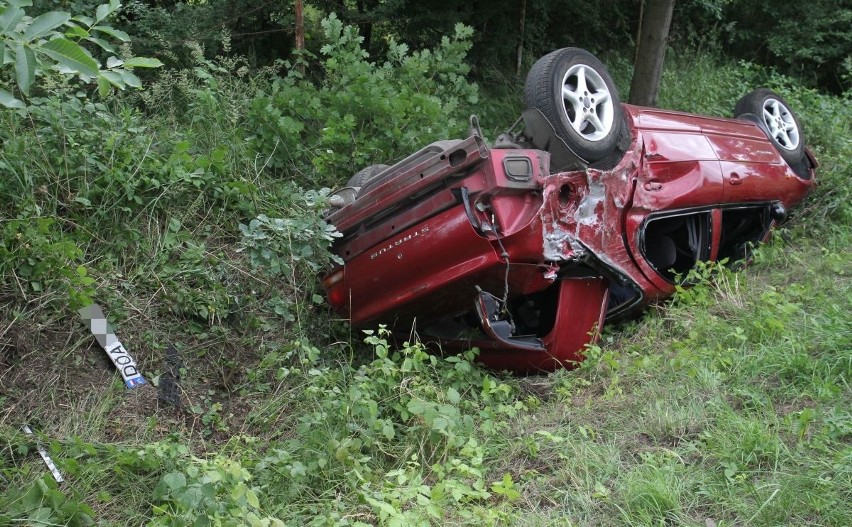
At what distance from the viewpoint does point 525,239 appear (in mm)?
4320

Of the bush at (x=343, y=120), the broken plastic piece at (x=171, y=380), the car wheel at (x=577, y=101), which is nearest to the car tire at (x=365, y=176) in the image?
the bush at (x=343, y=120)

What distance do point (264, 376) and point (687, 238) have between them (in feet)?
10.2

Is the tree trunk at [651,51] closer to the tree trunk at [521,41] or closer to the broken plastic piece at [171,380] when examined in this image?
the tree trunk at [521,41]

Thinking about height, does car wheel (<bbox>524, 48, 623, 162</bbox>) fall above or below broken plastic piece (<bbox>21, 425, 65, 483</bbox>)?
above

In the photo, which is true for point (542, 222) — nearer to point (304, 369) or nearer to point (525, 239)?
point (525, 239)

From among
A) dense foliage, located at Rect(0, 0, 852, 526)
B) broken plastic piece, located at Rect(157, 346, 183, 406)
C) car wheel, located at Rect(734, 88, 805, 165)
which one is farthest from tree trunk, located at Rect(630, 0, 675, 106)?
broken plastic piece, located at Rect(157, 346, 183, 406)

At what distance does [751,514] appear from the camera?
9.59 ft

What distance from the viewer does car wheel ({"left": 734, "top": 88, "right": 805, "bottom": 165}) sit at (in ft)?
21.1

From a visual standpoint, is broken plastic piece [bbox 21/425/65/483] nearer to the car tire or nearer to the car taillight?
the car taillight

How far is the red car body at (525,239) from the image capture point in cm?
429

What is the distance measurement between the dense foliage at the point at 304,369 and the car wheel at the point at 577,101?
3.89ft

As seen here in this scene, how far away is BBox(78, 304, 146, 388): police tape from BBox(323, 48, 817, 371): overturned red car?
123 centimetres

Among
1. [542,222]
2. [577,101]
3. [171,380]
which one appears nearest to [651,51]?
[577,101]

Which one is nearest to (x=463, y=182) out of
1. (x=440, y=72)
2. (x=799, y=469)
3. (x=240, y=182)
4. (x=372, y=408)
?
(x=372, y=408)
